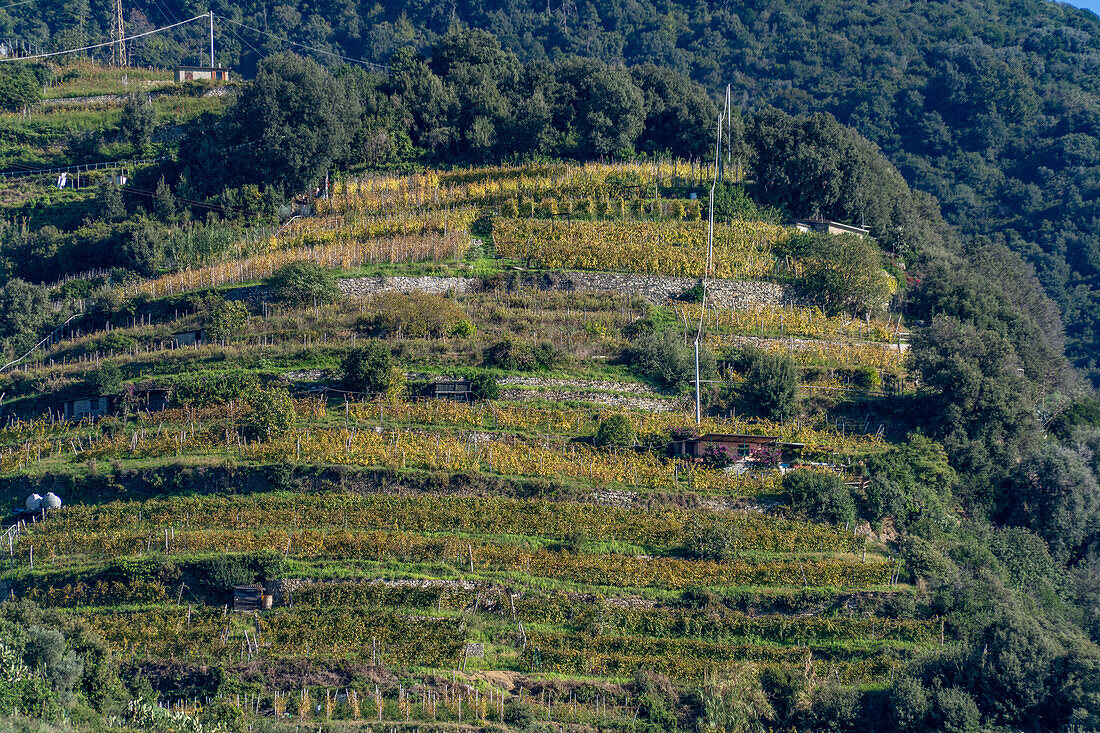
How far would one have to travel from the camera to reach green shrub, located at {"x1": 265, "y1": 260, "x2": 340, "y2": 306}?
1857 inches

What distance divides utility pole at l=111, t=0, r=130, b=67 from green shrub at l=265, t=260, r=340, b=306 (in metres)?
42.7

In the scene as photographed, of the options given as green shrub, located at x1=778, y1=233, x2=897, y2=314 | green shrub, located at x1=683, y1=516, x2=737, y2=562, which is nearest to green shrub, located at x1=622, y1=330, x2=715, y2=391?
green shrub, located at x1=778, y1=233, x2=897, y2=314

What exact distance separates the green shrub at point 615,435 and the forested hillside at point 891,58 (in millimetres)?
44261

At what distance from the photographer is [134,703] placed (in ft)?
100

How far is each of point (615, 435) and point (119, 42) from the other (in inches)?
2459

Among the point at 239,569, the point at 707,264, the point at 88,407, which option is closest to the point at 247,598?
the point at 239,569

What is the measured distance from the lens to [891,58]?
104000mm

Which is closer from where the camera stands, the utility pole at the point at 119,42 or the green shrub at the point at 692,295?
the green shrub at the point at 692,295

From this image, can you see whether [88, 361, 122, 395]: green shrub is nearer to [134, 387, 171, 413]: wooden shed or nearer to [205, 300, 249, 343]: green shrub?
[134, 387, 171, 413]: wooden shed

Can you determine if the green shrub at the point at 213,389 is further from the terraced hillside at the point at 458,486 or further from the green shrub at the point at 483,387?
the green shrub at the point at 483,387

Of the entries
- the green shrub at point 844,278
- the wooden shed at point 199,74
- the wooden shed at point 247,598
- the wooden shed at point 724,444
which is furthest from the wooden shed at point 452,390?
the wooden shed at point 199,74

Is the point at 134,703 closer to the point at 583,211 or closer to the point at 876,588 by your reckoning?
the point at 876,588

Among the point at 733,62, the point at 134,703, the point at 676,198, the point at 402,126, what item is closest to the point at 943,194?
the point at 733,62

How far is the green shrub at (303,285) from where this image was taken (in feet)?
155
